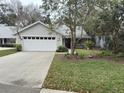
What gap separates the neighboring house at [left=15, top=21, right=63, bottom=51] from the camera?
3072cm

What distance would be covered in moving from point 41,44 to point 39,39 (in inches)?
32.7

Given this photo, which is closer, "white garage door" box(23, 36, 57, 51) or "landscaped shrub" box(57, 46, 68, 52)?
"landscaped shrub" box(57, 46, 68, 52)

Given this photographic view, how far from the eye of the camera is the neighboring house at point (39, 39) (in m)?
30.7

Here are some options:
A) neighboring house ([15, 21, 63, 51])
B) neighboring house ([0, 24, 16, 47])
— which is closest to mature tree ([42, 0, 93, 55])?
neighboring house ([15, 21, 63, 51])

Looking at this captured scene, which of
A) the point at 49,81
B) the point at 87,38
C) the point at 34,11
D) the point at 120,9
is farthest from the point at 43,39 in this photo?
the point at 34,11

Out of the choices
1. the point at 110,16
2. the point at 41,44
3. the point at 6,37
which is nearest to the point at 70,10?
the point at 110,16

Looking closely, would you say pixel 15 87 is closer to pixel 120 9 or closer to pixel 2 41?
pixel 120 9

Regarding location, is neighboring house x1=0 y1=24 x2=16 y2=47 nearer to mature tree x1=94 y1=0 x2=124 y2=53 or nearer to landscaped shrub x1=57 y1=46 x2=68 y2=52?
landscaped shrub x1=57 y1=46 x2=68 y2=52

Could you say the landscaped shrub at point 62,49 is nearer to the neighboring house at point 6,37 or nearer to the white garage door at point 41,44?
the white garage door at point 41,44

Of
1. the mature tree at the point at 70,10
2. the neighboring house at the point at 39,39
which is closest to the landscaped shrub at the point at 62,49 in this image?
the neighboring house at the point at 39,39

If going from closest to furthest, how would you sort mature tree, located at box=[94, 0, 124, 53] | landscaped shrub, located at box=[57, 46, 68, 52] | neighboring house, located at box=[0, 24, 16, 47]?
mature tree, located at box=[94, 0, 124, 53]
landscaped shrub, located at box=[57, 46, 68, 52]
neighboring house, located at box=[0, 24, 16, 47]

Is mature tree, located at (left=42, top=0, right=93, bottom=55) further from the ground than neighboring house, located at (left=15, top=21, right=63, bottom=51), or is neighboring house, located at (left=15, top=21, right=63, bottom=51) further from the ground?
mature tree, located at (left=42, top=0, right=93, bottom=55)

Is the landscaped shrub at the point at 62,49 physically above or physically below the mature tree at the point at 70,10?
below

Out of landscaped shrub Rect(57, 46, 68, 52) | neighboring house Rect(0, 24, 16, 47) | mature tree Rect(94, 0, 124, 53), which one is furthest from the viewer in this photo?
neighboring house Rect(0, 24, 16, 47)
